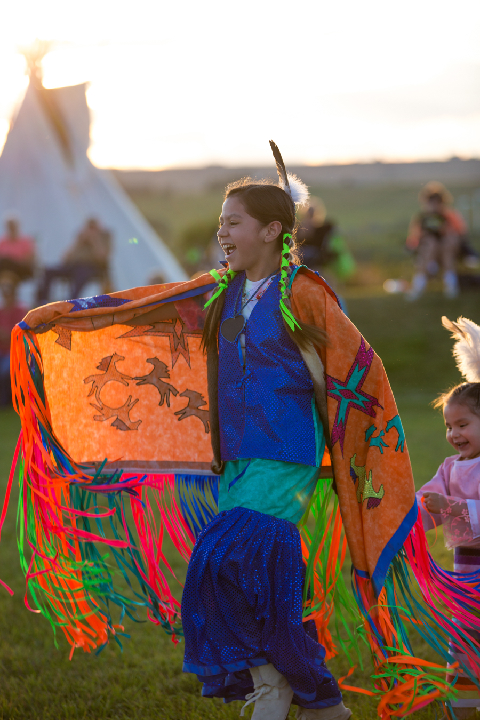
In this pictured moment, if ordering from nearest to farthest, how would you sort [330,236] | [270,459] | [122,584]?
1. [270,459]
2. [122,584]
3. [330,236]

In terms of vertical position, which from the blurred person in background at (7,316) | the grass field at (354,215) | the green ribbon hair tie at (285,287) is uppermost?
the grass field at (354,215)

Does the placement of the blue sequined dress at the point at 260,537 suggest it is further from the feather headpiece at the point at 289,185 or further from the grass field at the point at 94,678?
the grass field at the point at 94,678

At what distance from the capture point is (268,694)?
1943 millimetres

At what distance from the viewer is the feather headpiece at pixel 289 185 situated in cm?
224

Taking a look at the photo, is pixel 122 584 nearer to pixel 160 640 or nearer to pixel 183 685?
pixel 160 640

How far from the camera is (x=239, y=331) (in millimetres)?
2135

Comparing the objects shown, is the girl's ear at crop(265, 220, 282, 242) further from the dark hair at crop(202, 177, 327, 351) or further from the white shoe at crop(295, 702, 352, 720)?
the white shoe at crop(295, 702, 352, 720)

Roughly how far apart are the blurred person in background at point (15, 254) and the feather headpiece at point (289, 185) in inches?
333

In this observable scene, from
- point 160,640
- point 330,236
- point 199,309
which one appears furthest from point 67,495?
point 330,236

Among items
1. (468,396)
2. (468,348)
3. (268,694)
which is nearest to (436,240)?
(468,348)

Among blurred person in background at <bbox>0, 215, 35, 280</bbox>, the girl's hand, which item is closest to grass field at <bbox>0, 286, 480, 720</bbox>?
the girl's hand

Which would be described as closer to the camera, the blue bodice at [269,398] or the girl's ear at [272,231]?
the blue bodice at [269,398]

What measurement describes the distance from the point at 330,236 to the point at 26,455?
28.8 feet

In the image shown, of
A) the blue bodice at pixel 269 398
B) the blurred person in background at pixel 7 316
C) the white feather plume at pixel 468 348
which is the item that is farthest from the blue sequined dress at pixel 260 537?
the blurred person in background at pixel 7 316
